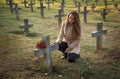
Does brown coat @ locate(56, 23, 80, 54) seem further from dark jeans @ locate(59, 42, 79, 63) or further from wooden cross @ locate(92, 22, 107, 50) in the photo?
A: wooden cross @ locate(92, 22, 107, 50)

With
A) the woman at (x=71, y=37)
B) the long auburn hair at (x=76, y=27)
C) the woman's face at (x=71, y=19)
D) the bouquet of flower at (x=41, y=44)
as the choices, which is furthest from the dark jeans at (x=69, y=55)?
the bouquet of flower at (x=41, y=44)

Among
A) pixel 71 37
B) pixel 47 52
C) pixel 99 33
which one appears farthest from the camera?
pixel 99 33

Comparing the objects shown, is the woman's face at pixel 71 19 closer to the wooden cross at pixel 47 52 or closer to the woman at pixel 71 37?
the woman at pixel 71 37

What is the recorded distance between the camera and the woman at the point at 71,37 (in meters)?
8.81

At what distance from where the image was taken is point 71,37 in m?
8.95

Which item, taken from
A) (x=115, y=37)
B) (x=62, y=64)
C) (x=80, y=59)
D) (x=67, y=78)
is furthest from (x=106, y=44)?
(x=67, y=78)

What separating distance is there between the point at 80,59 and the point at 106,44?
2.92 meters

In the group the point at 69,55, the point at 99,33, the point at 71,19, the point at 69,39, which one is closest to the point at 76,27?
the point at 71,19

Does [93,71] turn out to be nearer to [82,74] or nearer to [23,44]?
[82,74]

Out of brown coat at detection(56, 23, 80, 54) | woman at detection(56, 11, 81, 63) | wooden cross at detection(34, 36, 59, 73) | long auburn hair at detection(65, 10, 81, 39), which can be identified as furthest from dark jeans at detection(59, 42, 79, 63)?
wooden cross at detection(34, 36, 59, 73)

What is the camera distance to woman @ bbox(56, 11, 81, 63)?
28.9ft

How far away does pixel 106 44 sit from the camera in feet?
39.0

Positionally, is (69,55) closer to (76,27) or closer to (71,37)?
(71,37)

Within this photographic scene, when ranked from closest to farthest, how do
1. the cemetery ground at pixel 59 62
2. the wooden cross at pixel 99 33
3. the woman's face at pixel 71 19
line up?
1. the cemetery ground at pixel 59 62
2. the woman's face at pixel 71 19
3. the wooden cross at pixel 99 33
